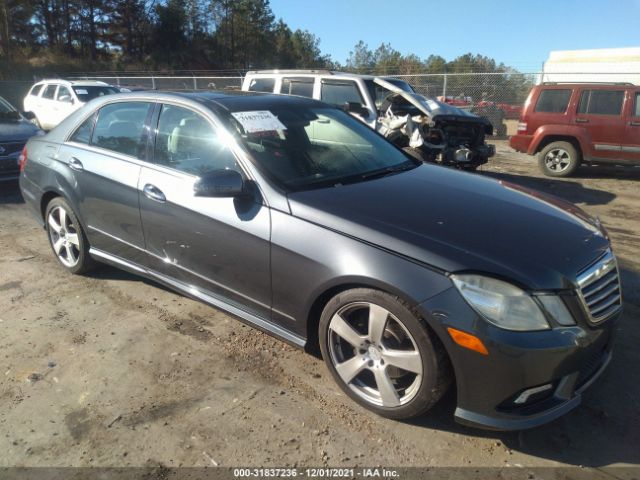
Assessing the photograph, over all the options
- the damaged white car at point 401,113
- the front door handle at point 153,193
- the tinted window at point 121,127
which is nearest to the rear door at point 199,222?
the front door handle at point 153,193

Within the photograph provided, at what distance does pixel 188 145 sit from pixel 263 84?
21.5 ft

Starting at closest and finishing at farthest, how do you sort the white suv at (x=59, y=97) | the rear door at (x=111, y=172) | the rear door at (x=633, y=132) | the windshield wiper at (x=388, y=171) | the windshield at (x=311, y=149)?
the windshield at (x=311, y=149), the windshield wiper at (x=388, y=171), the rear door at (x=111, y=172), the rear door at (x=633, y=132), the white suv at (x=59, y=97)

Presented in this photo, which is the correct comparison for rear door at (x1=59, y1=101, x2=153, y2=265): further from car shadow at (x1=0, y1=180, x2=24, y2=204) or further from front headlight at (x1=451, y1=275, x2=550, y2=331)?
car shadow at (x1=0, y1=180, x2=24, y2=204)

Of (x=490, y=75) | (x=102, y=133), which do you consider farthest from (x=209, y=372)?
(x=490, y=75)

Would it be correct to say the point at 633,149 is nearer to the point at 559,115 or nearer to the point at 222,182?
the point at 559,115

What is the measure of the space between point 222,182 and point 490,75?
1576 cm

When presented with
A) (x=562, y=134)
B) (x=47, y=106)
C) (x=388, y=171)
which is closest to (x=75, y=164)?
(x=388, y=171)

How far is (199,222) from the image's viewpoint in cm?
316

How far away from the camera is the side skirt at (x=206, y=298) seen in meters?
2.95

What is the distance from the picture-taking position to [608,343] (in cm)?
257

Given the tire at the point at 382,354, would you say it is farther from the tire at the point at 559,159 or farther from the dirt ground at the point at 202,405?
the tire at the point at 559,159

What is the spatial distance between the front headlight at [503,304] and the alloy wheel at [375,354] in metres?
0.37

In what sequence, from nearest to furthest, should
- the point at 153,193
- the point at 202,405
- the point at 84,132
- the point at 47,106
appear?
the point at 202,405
the point at 153,193
the point at 84,132
the point at 47,106

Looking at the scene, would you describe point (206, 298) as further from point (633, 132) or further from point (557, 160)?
point (633, 132)
